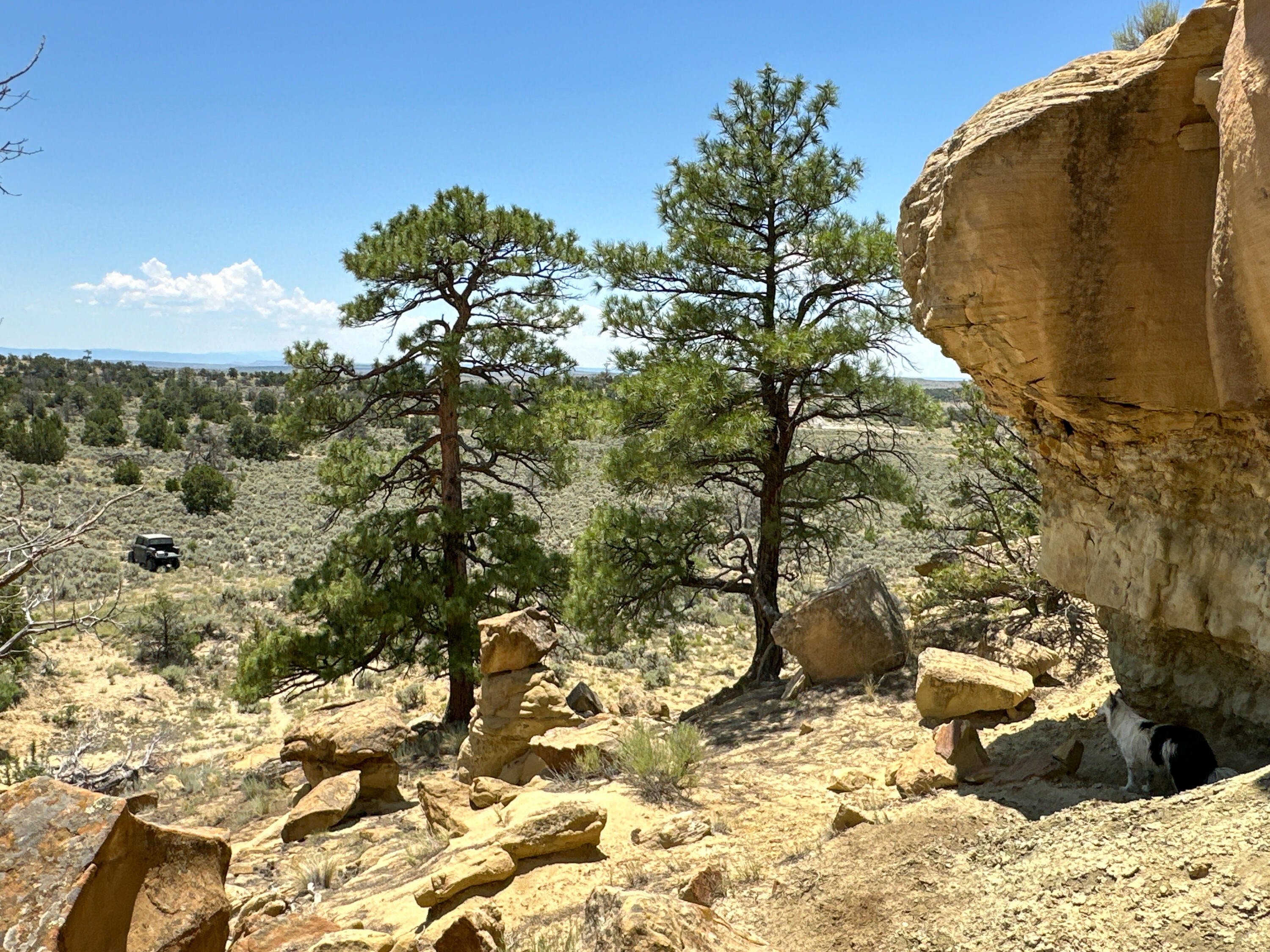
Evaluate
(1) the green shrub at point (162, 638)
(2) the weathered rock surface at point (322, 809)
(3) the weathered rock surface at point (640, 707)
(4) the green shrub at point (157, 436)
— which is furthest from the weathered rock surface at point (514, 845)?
(4) the green shrub at point (157, 436)

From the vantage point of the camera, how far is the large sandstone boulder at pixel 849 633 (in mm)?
11000

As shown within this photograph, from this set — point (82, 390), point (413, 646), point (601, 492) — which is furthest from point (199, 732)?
point (82, 390)

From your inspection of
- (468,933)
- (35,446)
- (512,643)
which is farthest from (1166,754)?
(35,446)

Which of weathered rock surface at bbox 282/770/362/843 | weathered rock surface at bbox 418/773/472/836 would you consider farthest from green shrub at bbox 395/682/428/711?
weathered rock surface at bbox 418/773/472/836

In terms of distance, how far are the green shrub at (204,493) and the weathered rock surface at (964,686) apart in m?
33.0

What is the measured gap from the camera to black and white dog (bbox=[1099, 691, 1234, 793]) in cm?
518

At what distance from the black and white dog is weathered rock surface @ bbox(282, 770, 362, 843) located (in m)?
7.81

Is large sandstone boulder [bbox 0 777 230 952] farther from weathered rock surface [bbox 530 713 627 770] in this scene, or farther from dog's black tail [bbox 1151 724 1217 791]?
dog's black tail [bbox 1151 724 1217 791]

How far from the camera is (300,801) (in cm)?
1017

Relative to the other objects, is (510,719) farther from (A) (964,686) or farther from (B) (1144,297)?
(B) (1144,297)

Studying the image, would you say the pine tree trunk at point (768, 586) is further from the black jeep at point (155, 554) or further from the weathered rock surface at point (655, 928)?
the black jeep at point (155, 554)

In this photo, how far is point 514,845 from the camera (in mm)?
6344

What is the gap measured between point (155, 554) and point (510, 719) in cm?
2089

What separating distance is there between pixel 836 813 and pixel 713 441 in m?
5.00
